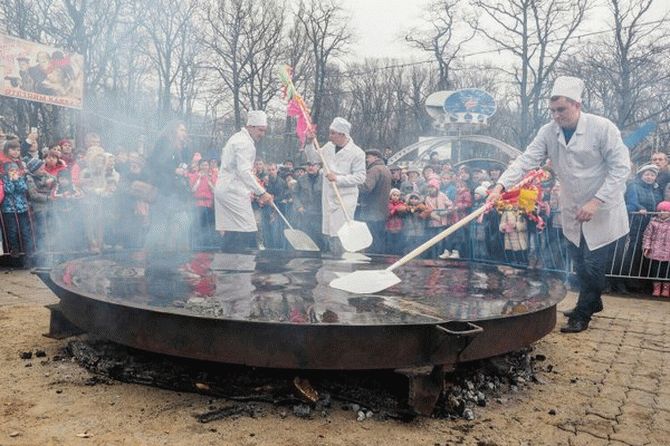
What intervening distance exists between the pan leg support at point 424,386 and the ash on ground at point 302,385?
0.09 m

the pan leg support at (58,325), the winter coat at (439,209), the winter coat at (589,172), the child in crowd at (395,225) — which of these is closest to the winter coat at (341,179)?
the winter coat at (589,172)

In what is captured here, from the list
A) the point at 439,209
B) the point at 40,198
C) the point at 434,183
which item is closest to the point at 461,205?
the point at 439,209

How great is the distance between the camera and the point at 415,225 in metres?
8.92

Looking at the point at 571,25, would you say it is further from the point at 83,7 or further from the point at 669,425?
the point at 669,425

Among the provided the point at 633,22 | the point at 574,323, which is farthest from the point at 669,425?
the point at 633,22

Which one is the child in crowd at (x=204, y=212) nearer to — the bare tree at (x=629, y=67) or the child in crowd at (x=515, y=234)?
the child in crowd at (x=515, y=234)

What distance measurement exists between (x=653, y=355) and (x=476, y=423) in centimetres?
211

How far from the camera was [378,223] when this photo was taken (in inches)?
293

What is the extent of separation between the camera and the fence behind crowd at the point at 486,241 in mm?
7270

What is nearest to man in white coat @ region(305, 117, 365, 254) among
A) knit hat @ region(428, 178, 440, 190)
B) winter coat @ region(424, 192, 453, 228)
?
winter coat @ region(424, 192, 453, 228)

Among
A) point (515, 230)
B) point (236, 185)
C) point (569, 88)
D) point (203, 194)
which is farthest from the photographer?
point (203, 194)

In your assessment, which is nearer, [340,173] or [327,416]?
[327,416]

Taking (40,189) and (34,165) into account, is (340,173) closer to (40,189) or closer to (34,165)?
(40,189)

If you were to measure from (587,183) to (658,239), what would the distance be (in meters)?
3.18
